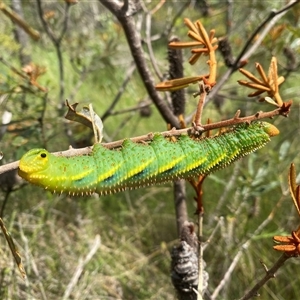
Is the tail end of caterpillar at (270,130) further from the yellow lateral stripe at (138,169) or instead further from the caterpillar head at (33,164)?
the caterpillar head at (33,164)

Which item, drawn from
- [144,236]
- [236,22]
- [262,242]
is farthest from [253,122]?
[236,22]

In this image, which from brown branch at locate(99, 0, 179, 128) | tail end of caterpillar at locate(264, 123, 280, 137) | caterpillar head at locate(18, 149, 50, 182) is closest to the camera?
caterpillar head at locate(18, 149, 50, 182)

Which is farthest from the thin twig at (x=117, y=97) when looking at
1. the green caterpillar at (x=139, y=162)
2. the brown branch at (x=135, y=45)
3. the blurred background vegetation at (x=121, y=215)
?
the green caterpillar at (x=139, y=162)

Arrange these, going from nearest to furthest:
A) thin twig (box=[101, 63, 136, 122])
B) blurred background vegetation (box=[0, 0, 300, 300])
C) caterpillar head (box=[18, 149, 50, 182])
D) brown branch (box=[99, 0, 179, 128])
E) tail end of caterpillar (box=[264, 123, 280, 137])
Result: caterpillar head (box=[18, 149, 50, 182]), tail end of caterpillar (box=[264, 123, 280, 137]), brown branch (box=[99, 0, 179, 128]), blurred background vegetation (box=[0, 0, 300, 300]), thin twig (box=[101, 63, 136, 122])

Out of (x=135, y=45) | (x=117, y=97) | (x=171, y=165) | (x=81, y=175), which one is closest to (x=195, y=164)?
(x=171, y=165)

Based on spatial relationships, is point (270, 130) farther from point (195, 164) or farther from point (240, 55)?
point (240, 55)

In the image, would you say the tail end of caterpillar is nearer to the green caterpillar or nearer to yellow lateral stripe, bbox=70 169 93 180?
the green caterpillar

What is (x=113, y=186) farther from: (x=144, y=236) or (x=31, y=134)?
(x=144, y=236)

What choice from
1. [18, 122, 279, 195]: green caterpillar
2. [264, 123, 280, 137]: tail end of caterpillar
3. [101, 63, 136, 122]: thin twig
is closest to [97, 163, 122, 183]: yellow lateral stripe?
[18, 122, 279, 195]: green caterpillar
